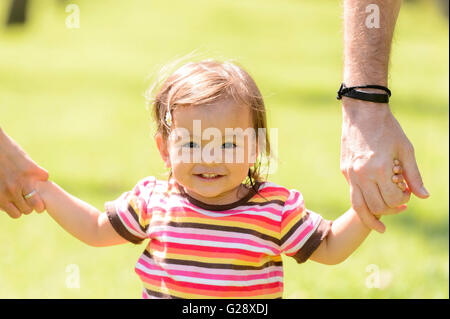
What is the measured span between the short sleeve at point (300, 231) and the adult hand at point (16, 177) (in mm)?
1059

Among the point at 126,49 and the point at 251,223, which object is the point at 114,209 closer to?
the point at 251,223

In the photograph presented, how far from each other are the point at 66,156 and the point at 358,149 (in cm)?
559

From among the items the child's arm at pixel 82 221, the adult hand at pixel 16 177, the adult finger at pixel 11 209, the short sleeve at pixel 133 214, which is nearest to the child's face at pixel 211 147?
the short sleeve at pixel 133 214

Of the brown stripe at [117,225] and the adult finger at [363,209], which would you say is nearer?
the adult finger at [363,209]

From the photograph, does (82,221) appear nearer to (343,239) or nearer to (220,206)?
(220,206)

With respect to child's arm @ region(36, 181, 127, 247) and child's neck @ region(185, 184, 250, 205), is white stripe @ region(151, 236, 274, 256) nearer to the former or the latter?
child's neck @ region(185, 184, 250, 205)

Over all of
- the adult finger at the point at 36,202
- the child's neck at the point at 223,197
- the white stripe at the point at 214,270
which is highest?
the child's neck at the point at 223,197

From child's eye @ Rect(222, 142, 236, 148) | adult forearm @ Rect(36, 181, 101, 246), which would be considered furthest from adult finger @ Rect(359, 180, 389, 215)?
adult forearm @ Rect(36, 181, 101, 246)

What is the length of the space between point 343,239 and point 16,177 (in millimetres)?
1398

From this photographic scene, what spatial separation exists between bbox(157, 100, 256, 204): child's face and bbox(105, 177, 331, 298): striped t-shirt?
0.11 metres

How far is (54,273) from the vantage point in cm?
507

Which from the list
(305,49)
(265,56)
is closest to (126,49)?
(265,56)

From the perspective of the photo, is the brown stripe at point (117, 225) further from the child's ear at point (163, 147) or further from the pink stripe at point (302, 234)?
the pink stripe at point (302, 234)

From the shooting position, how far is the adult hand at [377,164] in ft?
9.37
